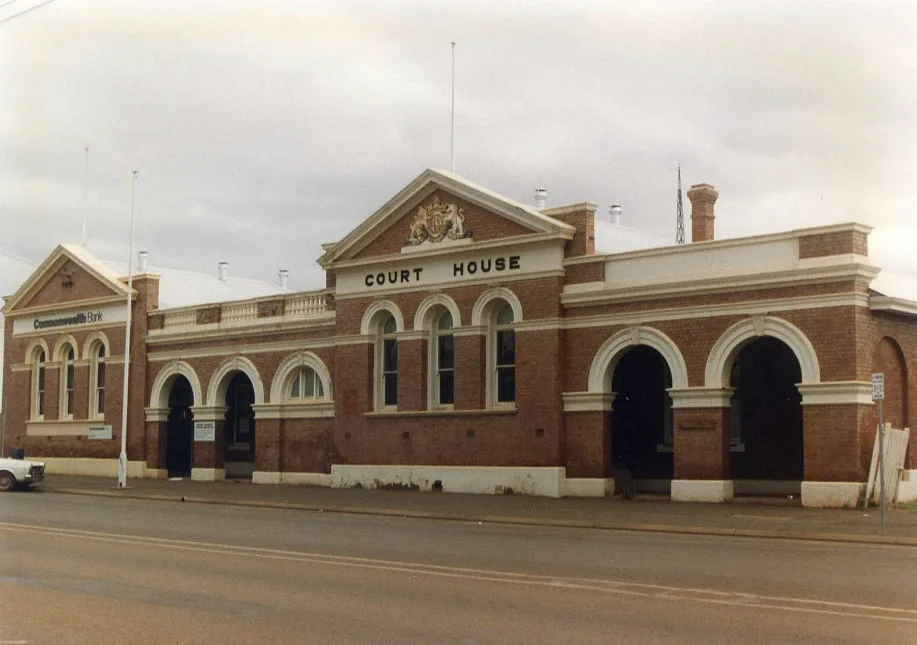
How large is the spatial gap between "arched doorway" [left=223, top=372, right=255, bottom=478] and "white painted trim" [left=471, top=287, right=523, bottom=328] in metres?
12.9

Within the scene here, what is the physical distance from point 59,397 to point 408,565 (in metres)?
32.9

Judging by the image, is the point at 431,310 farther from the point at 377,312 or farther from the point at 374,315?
the point at 374,315

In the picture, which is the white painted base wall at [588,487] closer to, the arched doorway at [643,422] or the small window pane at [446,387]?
the arched doorway at [643,422]

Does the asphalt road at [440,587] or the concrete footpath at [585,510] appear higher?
the concrete footpath at [585,510]

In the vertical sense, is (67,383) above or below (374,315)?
below

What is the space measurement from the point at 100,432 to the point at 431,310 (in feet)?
52.3

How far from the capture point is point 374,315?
34000 millimetres

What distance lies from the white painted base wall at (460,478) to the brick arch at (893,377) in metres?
7.89

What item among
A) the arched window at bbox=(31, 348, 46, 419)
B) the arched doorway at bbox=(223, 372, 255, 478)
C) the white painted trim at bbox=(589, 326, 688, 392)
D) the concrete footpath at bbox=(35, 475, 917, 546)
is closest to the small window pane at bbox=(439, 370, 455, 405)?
the concrete footpath at bbox=(35, 475, 917, 546)

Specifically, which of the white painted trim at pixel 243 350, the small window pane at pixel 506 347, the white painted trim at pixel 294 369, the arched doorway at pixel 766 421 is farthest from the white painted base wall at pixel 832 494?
the white painted trim at pixel 294 369

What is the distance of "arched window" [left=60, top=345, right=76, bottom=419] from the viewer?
4397cm

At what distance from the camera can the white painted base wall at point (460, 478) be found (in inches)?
1159

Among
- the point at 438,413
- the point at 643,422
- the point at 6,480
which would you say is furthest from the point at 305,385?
the point at 643,422

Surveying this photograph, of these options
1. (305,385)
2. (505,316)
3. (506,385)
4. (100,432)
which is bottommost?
(100,432)
